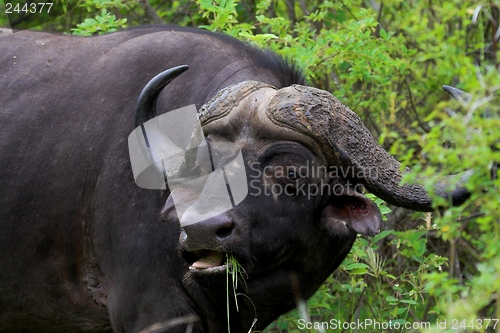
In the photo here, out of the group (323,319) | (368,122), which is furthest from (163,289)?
(368,122)

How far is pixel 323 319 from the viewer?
248 inches

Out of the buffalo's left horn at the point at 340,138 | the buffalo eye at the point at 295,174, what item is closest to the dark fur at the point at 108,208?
the buffalo eye at the point at 295,174

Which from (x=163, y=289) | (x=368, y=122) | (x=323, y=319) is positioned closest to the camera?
(x=163, y=289)

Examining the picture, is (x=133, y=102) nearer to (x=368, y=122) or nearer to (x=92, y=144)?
(x=92, y=144)

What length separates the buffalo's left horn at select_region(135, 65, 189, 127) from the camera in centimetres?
424

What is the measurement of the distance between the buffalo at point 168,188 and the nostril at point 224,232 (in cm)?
1

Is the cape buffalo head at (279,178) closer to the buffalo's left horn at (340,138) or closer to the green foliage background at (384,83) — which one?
the buffalo's left horn at (340,138)

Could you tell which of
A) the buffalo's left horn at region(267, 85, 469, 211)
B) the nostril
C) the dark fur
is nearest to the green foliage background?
the buffalo's left horn at region(267, 85, 469, 211)

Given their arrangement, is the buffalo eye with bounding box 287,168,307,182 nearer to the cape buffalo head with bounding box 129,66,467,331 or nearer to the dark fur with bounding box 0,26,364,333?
the cape buffalo head with bounding box 129,66,467,331

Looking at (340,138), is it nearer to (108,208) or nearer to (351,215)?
(351,215)

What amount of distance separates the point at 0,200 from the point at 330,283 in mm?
2913

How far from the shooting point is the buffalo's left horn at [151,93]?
4.24 metres

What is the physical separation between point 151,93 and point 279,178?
0.88 metres

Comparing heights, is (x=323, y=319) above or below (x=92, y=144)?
below
